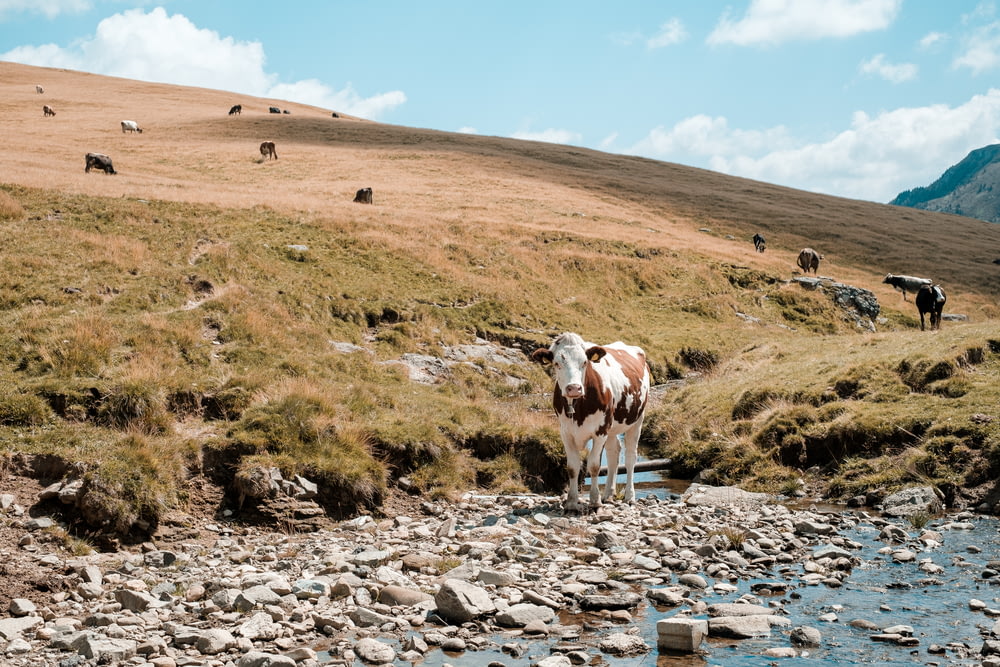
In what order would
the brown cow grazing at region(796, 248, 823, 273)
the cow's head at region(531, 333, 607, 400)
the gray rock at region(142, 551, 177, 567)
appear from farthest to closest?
the brown cow grazing at region(796, 248, 823, 273) < the cow's head at region(531, 333, 607, 400) < the gray rock at region(142, 551, 177, 567)

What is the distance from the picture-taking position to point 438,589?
990cm

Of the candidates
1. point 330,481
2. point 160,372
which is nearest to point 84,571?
point 330,481

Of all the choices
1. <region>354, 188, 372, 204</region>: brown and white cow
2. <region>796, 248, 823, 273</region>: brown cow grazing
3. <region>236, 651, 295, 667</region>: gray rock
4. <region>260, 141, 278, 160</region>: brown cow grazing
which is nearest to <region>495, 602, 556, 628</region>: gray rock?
<region>236, 651, 295, 667</region>: gray rock

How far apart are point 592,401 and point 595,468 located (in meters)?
1.33

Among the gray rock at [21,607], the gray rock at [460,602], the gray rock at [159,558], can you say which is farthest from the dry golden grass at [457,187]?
the gray rock at [460,602]

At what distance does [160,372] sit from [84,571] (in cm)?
731

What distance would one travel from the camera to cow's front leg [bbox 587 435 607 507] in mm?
15109

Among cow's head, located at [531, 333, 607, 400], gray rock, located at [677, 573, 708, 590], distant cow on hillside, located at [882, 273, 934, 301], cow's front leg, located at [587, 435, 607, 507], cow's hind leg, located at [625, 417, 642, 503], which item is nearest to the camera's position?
gray rock, located at [677, 573, 708, 590]

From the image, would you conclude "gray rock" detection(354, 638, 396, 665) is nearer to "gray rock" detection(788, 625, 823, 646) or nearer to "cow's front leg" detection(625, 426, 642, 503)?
"gray rock" detection(788, 625, 823, 646)

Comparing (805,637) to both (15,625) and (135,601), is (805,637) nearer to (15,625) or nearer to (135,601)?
(135,601)

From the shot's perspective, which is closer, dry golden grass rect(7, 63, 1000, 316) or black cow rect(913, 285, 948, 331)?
black cow rect(913, 285, 948, 331)

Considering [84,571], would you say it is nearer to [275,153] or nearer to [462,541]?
[462,541]

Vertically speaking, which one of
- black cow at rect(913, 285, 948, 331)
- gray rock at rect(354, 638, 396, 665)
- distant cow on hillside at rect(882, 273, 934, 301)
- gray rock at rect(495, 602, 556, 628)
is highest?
distant cow on hillside at rect(882, 273, 934, 301)

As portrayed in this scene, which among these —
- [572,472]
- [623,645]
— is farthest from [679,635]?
[572,472]
